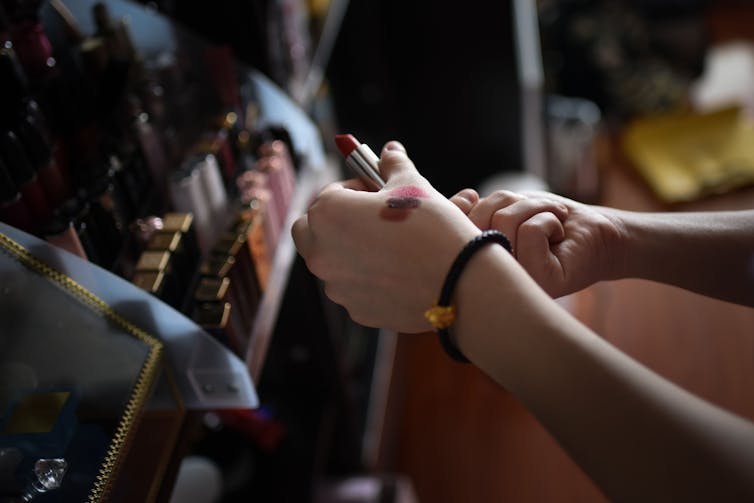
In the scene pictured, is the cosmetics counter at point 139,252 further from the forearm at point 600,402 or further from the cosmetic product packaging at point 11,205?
the forearm at point 600,402

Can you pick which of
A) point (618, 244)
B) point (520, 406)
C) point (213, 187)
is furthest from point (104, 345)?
point (520, 406)

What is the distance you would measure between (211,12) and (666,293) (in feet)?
3.02

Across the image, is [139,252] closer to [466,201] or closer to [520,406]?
[466,201]

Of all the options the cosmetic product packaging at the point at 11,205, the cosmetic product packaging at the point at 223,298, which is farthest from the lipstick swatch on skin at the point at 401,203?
the cosmetic product packaging at the point at 11,205

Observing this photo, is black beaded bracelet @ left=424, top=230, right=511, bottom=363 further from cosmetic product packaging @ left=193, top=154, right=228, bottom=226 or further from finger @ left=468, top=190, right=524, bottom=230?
cosmetic product packaging @ left=193, top=154, right=228, bottom=226

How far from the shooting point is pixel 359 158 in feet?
2.27

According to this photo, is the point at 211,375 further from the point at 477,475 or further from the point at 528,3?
the point at 528,3

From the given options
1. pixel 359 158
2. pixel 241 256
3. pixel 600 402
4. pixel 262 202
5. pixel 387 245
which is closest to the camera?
pixel 600 402

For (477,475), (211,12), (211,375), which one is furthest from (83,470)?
(477,475)

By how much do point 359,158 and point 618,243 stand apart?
0.29m

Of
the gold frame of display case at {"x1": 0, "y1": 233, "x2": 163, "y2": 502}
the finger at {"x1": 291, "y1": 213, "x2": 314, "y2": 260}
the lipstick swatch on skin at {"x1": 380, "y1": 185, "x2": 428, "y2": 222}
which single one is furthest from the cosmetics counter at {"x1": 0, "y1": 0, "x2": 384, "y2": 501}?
the lipstick swatch on skin at {"x1": 380, "y1": 185, "x2": 428, "y2": 222}

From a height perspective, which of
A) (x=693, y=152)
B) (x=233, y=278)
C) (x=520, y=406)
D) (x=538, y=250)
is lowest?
(x=520, y=406)

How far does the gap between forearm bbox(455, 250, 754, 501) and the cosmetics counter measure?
388mm

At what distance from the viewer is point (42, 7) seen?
92cm
